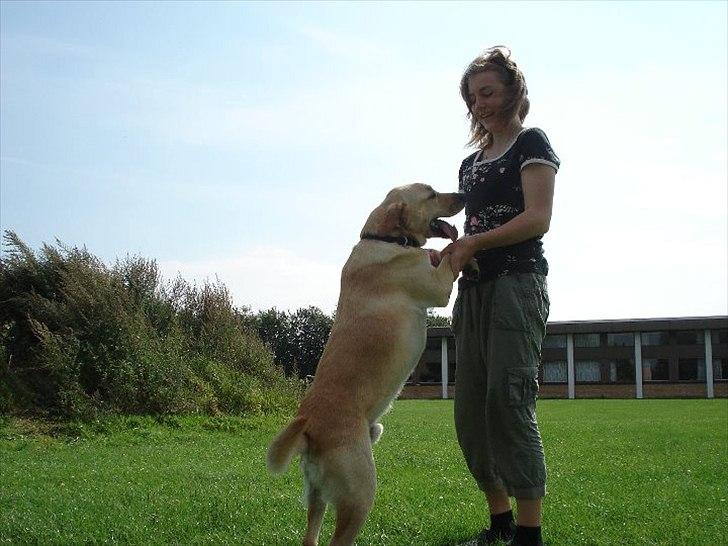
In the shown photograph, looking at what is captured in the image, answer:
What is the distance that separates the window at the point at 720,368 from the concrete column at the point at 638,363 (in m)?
4.07

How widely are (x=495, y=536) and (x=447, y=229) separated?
1933mm

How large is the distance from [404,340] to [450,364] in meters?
42.2

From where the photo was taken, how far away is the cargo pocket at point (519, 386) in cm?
388

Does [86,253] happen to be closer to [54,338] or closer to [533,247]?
[54,338]

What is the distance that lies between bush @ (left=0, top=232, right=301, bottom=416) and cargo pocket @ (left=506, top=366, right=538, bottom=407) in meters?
9.29

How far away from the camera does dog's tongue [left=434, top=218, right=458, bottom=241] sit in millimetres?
4559

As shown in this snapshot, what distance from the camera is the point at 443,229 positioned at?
4582 mm

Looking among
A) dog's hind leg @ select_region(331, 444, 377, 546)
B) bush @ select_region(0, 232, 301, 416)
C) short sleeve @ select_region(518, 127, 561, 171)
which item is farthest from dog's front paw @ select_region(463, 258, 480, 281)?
bush @ select_region(0, 232, 301, 416)

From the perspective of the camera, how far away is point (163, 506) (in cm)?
540

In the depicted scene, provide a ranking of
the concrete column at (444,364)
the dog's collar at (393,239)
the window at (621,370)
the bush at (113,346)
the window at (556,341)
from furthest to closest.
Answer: the concrete column at (444,364)
the window at (556,341)
the window at (621,370)
the bush at (113,346)
the dog's collar at (393,239)

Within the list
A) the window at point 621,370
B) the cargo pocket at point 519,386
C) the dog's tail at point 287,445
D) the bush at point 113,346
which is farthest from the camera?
the window at point 621,370

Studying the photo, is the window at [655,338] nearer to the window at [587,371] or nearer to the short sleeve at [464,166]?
the window at [587,371]

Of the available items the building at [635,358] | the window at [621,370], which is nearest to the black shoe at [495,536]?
the building at [635,358]

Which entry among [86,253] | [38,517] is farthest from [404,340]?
[86,253]
